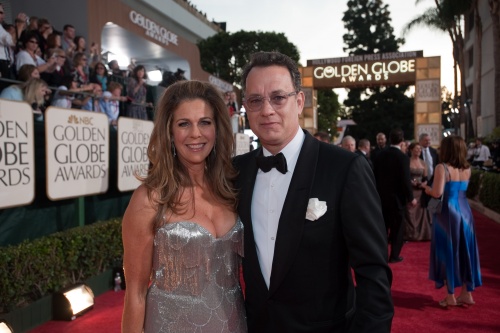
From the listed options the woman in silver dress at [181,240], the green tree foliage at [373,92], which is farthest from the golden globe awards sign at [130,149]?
the green tree foliage at [373,92]

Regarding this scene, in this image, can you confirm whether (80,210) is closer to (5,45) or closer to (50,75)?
(50,75)

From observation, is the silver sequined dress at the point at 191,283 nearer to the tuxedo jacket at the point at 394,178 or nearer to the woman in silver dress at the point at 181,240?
the woman in silver dress at the point at 181,240

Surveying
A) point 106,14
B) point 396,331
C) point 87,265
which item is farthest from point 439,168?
point 106,14

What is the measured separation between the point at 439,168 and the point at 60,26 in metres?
11.8

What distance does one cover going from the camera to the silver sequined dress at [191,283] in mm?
2318

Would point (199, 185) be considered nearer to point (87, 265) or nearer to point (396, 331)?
point (396, 331)

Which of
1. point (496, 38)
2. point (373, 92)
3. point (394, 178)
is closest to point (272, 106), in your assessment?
point (394, 178)

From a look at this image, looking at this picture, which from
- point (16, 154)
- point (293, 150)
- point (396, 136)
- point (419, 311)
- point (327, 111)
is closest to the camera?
point (293, 150)

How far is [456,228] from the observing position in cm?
554

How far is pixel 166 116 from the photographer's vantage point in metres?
2.42

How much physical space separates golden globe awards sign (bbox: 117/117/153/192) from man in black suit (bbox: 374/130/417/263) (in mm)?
3633

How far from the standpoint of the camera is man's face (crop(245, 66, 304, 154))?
6.96ft

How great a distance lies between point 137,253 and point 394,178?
5.94 meters

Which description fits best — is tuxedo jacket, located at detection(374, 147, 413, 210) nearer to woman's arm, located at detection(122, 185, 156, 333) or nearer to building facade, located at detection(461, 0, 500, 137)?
woman's arm, located at detection(122, 185, 156, 333)
